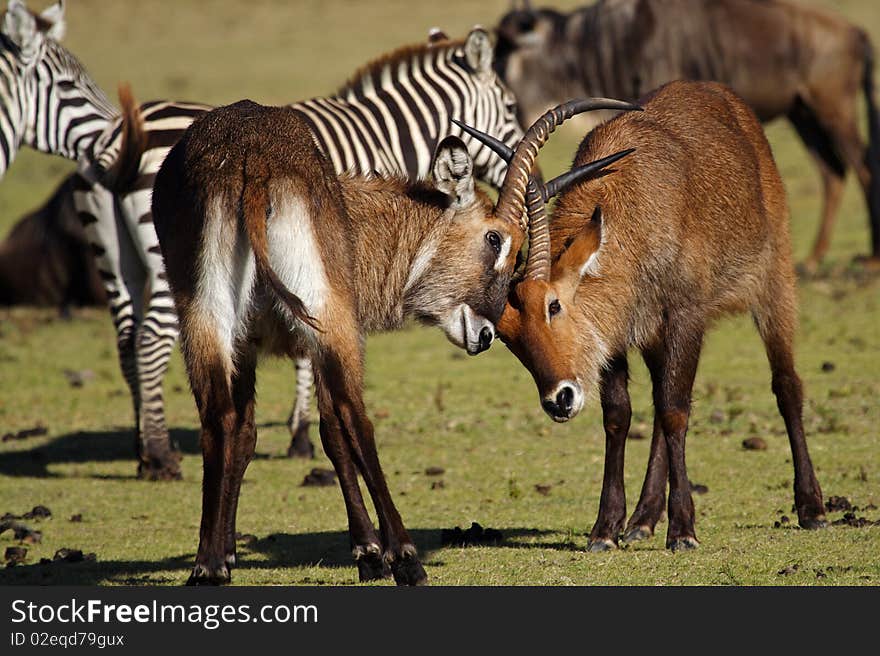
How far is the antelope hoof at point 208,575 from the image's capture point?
5.80m

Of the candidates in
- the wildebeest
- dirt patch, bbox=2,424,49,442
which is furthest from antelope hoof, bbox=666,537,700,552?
the wildebeest

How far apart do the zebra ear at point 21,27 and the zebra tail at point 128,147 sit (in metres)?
→ 1.11

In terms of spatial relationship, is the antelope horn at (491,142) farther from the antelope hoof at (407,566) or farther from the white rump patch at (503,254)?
the antelope hoof at (407,566)

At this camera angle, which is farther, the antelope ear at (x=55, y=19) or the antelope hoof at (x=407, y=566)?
the antelope ear at (x=55, y=19)

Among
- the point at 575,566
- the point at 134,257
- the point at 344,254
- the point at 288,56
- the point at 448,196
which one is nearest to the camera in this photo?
the point at 344,254

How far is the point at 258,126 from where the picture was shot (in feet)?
19.9

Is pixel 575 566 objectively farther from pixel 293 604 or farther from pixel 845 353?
pixel 845 353

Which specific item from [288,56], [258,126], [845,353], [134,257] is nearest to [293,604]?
[258,126]

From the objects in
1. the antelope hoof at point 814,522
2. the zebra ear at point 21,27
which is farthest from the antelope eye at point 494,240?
the zebra ear at point 21,27

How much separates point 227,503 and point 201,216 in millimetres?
1461

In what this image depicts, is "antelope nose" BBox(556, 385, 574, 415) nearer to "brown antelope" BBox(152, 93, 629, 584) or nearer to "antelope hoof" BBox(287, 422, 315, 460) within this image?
"brown antelope" BBox(152, 93, 629, 584)

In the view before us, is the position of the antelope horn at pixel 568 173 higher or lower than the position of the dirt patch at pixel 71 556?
higher

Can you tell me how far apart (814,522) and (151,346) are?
4298 millimetres

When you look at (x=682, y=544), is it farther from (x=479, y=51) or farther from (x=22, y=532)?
(x=479, y=51)
